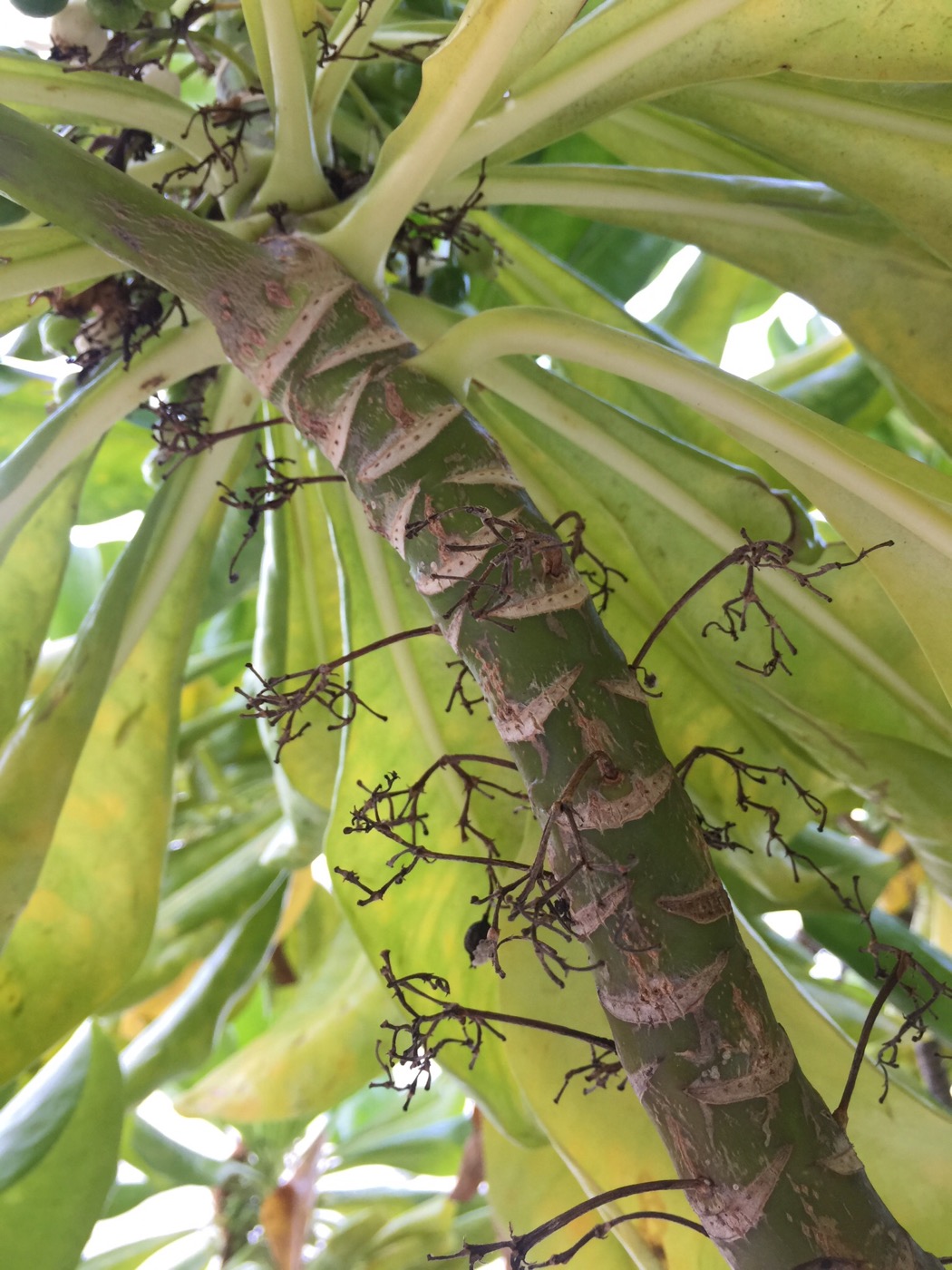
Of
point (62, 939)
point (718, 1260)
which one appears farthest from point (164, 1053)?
point (718, 1260)

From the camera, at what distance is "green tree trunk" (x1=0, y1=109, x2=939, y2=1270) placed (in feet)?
1.33

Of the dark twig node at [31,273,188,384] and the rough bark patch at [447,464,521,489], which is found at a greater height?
the dark twig node at [31,273,188,384]

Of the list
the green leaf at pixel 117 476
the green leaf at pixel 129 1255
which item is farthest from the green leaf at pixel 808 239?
the green leaf at pixel 129 1255

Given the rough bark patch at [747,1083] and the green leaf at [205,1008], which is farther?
the green leaf at [205,1008]

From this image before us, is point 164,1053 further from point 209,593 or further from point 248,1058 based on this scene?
point 209,593

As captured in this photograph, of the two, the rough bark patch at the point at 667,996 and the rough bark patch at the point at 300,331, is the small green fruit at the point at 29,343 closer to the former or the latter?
the rough bark patch at the point at 300,331

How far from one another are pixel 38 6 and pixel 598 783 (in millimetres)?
599

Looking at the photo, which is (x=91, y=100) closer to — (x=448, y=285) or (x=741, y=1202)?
(x=448, y=285)

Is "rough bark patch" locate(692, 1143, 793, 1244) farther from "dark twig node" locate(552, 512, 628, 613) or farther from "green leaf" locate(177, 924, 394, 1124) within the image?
"green leaf" locate(177, 924, 394, 1124)

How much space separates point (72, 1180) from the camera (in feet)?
2.17

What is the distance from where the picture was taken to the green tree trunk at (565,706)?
0.41 metres

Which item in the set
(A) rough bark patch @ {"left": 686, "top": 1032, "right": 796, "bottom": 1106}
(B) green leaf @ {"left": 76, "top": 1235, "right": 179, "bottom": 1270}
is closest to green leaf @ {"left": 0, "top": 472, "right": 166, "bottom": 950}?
(A) rough bark patch @ {"left": 686, "top": 1032, "right": 796, "bottom": 1106}

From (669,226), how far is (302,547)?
15.2 inches

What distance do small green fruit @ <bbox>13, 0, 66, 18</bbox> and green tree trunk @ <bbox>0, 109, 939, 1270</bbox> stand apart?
271mm
